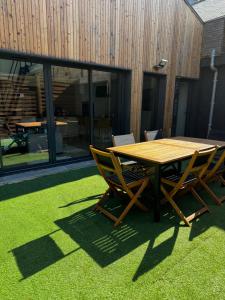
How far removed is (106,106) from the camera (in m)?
5.69

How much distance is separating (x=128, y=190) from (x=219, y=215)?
4.41 ft

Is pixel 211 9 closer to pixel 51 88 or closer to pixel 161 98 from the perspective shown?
pixel 161 98

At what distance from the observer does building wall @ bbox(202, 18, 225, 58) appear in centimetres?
718

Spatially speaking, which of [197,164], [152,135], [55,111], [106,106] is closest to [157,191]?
[197,164]

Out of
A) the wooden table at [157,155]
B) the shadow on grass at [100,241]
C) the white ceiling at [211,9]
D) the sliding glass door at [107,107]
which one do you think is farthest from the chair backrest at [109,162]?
the white ceiling at [211,9]

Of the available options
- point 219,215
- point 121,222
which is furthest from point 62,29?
point 219,215

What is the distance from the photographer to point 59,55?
438 cm

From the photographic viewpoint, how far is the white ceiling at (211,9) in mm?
7498

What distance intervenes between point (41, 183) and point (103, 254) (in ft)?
7.36

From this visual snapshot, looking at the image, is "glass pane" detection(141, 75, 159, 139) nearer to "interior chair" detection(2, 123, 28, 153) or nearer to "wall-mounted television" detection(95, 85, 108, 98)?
"wall-mounted television" detection(95, 85, 108, 98)

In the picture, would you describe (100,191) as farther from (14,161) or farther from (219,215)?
(14,161)

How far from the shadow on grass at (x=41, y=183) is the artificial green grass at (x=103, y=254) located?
0.32m

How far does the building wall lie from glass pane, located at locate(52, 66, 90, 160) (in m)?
4.90

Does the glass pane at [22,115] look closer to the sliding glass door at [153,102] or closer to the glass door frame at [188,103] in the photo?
the sliding glass door at [153,102]
